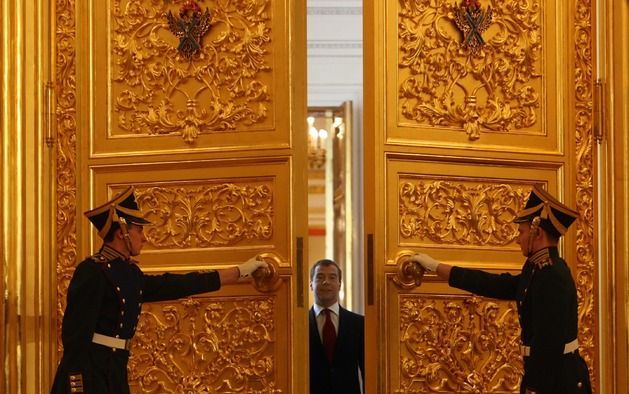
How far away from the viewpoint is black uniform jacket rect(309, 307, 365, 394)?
6.40 meters

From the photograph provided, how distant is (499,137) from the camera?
5.66 m

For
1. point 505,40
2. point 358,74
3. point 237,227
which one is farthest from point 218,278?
point 358,74

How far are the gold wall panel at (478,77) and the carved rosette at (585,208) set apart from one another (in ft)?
0.31

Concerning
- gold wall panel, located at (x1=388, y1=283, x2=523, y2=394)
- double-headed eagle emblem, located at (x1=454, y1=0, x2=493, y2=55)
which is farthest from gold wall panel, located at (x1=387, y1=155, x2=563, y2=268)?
double-headed eagle emblem, located at (x1=454, y1=0, x2=493, y2=55)

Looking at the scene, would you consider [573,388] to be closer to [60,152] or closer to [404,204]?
[404,204]

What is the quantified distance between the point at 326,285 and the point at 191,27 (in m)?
1.64

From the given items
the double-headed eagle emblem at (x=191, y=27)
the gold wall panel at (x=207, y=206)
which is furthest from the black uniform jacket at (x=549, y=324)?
the double-headed eagle emblem at (x=191, y=27)

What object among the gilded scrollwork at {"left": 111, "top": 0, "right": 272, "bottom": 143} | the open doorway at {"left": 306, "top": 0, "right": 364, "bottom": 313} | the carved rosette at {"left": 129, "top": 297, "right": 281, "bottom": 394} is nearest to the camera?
the carved rosette at {"left": 129, "top": 297, "right": 281, "bottom": 394}

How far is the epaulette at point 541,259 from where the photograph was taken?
4.95 metres

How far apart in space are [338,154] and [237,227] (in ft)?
13.8

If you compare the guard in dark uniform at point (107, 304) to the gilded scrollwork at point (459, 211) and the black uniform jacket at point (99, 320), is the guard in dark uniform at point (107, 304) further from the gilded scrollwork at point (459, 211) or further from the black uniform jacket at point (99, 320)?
the gilded scrollwork at point (459, 211)

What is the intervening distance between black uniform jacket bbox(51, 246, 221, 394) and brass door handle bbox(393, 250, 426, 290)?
105 centimetres

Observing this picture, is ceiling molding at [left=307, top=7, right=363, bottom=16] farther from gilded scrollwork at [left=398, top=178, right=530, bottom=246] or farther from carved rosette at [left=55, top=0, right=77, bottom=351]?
gilded scrollwork at [left=398, top=178, right=530, bottom=246]

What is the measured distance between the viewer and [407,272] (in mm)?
5363
